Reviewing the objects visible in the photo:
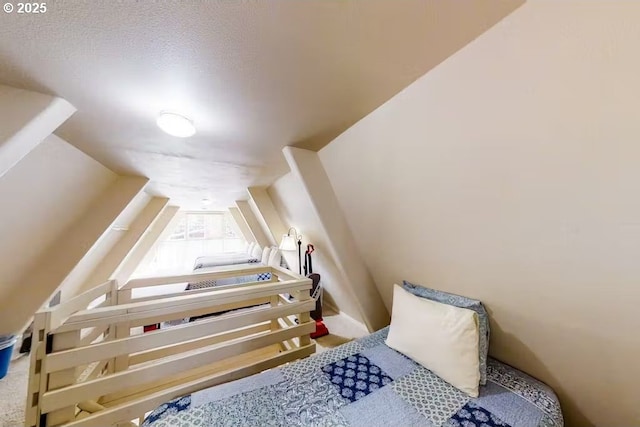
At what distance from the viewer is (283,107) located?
112 centimetres

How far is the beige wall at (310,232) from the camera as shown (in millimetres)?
2535

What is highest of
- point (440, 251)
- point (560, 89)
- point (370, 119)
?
point (370, 119)

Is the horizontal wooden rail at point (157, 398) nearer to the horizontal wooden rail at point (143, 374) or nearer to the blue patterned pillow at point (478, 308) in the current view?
the horizontal wooden rail at point (143, 374)

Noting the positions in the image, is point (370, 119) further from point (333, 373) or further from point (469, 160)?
A: point (333, 373)

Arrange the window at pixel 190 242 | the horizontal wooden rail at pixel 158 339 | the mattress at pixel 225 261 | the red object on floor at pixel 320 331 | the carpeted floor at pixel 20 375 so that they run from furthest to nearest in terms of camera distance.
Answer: the window at pixel 190 242, the mattress at pixel 225 261, the red object on floor at pixel 320 331, the carpeted floor at pixel 20 375, the horizontal wooden rail at pixel 158 339

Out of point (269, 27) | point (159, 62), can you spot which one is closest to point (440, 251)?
point (269, 27)

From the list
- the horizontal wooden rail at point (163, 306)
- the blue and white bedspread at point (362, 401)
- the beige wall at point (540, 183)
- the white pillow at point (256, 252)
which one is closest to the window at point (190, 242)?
the white pillow at point (256, 252)

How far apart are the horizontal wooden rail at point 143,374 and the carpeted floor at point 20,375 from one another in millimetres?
961

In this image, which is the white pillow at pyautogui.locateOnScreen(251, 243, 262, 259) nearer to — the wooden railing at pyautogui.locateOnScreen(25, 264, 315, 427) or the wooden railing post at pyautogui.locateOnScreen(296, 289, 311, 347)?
the wooden railing at pyautogui.locateOnScreen(25, 264, 315, 427)

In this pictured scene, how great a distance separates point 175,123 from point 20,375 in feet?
9.00

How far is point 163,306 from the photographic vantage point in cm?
130

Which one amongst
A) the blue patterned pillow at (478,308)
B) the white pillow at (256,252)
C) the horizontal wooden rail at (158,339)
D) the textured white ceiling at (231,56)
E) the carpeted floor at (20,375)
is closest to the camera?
the textured white ceiling at (231,56)

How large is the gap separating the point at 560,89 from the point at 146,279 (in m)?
2.86

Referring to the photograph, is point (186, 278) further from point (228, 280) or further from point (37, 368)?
point (228, 280)
